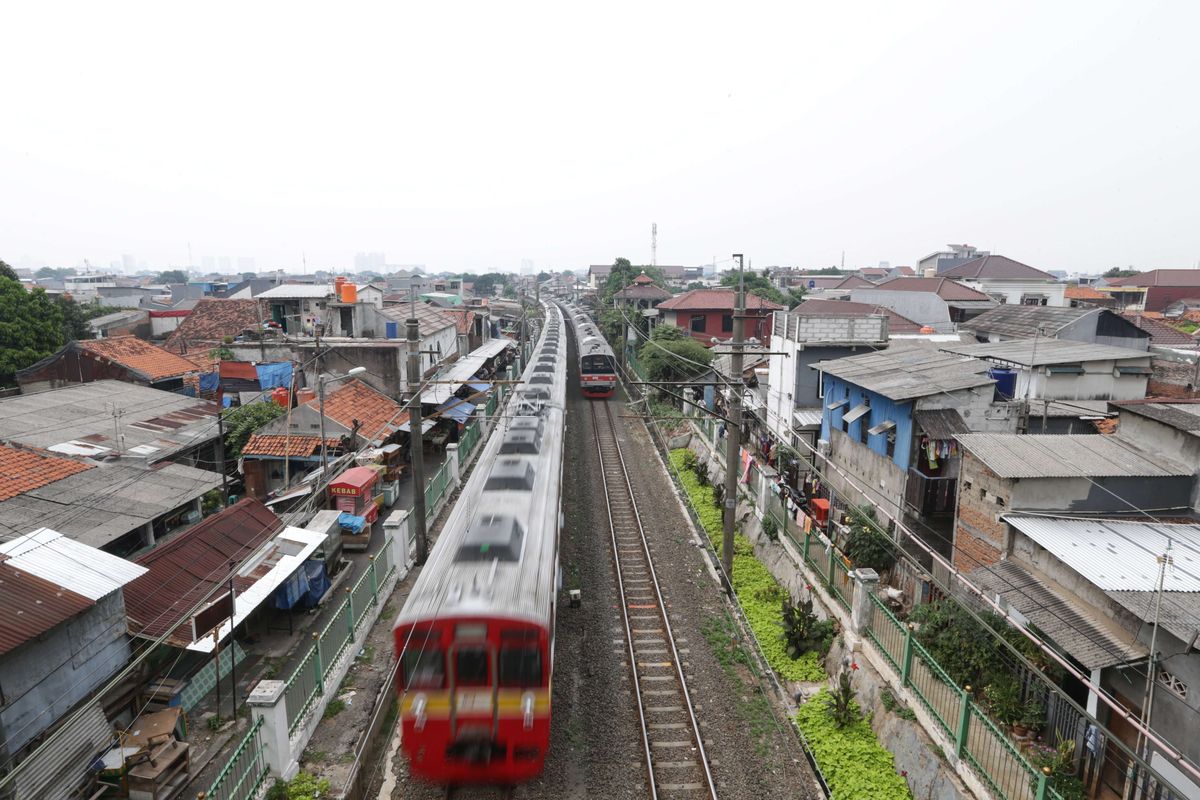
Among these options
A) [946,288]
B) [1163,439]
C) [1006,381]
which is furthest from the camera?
[946,288]

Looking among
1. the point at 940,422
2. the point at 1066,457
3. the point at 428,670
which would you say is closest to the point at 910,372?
the point at 940,422

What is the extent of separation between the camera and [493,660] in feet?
25.6

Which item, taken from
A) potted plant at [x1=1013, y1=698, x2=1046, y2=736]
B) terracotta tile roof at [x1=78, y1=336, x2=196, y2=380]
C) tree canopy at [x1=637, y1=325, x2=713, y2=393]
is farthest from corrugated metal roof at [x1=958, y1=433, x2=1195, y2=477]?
terracotta tile roof at [x1=78, y1=336, x2=196, y2=380]

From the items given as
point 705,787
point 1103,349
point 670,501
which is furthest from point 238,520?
point 1103,349

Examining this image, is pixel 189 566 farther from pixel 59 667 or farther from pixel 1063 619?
pixel 1063 619

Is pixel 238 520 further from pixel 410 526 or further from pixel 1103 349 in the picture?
pixel 1103 349

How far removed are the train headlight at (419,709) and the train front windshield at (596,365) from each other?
85.1 feet

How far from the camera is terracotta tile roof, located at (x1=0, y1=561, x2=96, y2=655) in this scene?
7.80m

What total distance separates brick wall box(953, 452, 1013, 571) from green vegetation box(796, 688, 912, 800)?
3.30m

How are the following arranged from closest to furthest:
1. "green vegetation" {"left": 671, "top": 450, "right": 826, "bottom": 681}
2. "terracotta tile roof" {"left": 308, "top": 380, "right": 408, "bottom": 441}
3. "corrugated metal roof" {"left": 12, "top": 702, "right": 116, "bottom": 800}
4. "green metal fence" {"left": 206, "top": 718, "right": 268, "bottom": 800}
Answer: "green metal fence" {"left": 206, "top": 718, "right": 268, "bottom": 800}
"corrugated metal roof" {"left": 12, "top": 702, "right": 116, "bottom": 800}
"green vegetation" {"left": 671, "top": 450, "right": 826, "bottom": 681}
"terracotta tile roof" {"left": 308, "top": 380, "right": 408, "bottom": 441}

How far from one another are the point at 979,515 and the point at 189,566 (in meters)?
13.4

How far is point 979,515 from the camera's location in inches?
432

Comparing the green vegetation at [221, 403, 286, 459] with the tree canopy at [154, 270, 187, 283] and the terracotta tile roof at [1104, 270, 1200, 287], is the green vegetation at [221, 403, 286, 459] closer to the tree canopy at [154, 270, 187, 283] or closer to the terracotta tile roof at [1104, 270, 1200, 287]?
the terracotta tile roof at [1104, 270, 1200, 287]

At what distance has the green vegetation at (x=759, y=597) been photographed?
1185 centimetres
